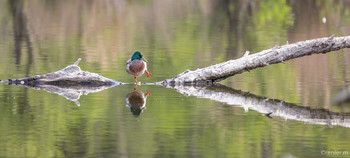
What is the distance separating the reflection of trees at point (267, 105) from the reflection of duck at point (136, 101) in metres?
0.71

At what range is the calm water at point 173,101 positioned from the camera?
9383 mm

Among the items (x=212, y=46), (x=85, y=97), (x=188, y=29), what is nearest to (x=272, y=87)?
(x=85, y=97)

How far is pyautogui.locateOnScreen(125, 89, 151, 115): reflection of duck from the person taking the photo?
11.8 metres

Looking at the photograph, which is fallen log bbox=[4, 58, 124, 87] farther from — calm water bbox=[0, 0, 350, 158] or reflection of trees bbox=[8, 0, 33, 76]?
reflection of trees bbox=[8, 0, 33, 76]

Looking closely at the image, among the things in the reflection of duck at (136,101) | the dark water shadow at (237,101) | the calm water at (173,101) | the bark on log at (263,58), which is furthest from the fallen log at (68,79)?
the bark on log at (263,58)

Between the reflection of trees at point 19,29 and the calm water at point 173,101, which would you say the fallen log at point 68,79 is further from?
the reflection of trees at point 19,29

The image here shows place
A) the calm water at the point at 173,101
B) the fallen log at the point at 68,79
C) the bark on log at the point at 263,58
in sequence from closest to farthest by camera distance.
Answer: the calm water at the point at 173,101, the bark on log at the point at 263,58, the fallen log at the point at 68,79

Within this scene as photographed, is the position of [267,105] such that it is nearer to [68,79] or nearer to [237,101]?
[237,101]

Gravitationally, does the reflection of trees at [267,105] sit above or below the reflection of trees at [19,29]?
below

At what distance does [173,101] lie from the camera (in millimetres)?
12430

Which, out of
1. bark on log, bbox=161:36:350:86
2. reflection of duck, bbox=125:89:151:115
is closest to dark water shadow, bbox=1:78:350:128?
reflection of duck, bbox=125:89:151:115

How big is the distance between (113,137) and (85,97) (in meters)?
3.18

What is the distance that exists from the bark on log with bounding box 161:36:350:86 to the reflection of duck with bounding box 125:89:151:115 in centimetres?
107

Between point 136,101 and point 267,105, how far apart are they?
2078 millimetres
